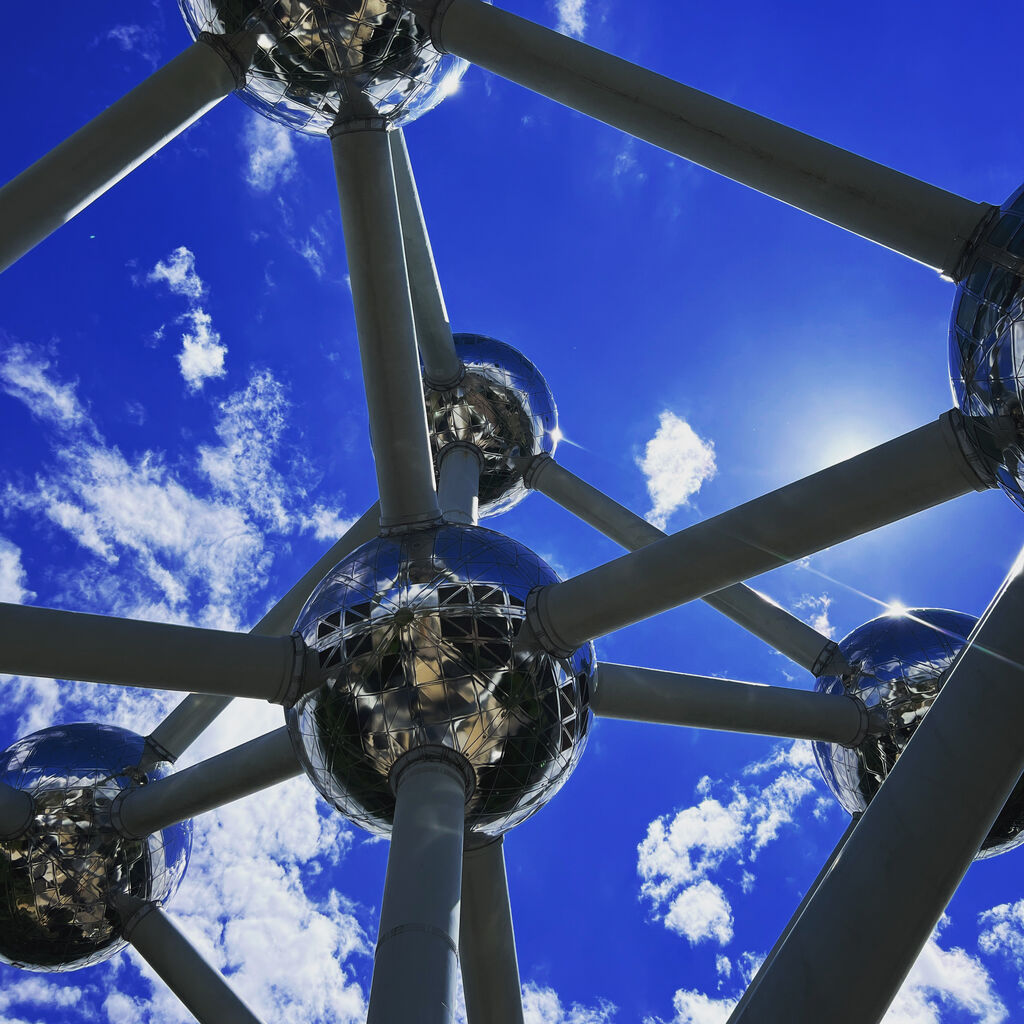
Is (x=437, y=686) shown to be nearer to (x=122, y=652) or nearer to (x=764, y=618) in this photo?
(x=122, y=652)

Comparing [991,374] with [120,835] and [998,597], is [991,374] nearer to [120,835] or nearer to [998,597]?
[998,597]

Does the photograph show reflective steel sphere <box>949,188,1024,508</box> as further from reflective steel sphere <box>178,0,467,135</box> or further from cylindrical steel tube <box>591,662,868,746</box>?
reflective steel sphere <box>178,0,467,135</box>

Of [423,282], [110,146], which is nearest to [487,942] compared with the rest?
[110,146]

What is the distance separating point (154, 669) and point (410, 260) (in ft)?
19.3

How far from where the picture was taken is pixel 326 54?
7449mm

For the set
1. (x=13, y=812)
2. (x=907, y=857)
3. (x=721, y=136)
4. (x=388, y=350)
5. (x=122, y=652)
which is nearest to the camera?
(x=907, y=857)

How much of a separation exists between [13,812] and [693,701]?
5.39 metres

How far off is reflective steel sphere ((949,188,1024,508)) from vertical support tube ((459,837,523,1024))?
4.36 metres

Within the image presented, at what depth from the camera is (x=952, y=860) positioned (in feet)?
13.4

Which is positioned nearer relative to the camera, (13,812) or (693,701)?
(693,701)

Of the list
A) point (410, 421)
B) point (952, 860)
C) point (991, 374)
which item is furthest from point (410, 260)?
point (952, 860)

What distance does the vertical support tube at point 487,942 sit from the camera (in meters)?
7.37

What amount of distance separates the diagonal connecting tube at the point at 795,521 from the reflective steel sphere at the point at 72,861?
5025 mm

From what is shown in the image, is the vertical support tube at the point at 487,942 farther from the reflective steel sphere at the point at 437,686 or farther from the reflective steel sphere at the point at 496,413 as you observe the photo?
the reflective steel sphere at the point at 496,413
